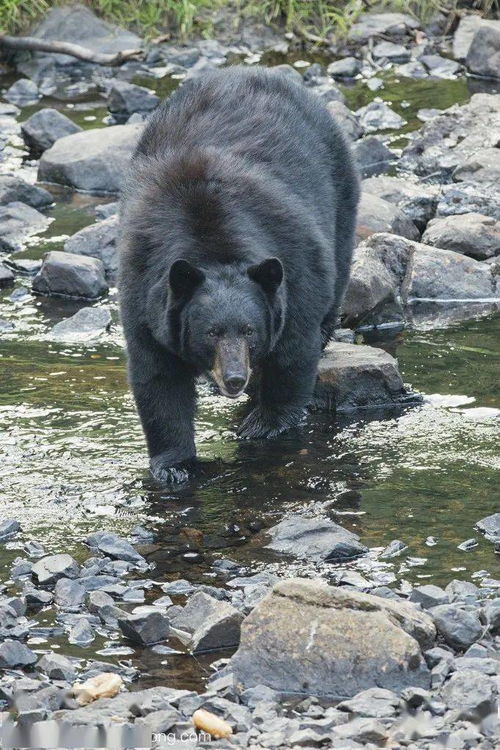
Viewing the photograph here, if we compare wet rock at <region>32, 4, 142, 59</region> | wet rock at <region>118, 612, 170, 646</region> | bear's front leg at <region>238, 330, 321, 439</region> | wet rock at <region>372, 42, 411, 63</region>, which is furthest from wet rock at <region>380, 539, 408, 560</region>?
wet rock at <region>32, 4, 142, 59</region>

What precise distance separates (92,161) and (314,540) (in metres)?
7.93

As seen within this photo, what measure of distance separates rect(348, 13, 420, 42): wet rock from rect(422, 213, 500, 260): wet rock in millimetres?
9106

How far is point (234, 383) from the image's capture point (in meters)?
6.91

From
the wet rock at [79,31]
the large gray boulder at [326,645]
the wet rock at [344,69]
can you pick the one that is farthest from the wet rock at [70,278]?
the wet rock at [79,31]

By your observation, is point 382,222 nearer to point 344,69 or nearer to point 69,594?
point 69,594

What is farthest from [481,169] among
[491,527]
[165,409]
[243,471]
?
[491,527]

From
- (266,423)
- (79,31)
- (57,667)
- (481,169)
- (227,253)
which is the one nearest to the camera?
(57,667)

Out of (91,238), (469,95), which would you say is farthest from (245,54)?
(91,238)

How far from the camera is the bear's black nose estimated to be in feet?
22.6

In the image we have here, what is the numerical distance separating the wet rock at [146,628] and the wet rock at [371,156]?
8.72 metres

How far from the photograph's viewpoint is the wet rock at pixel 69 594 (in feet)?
19.5

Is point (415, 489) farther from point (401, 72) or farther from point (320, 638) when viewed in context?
point (401, 72)

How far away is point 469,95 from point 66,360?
361 inches

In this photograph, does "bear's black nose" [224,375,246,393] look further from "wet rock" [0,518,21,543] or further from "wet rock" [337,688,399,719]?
"wet rock" [337,688,399,719]
